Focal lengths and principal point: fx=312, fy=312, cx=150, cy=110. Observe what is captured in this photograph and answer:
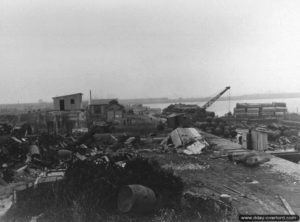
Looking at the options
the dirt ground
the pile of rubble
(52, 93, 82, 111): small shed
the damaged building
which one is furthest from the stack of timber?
the dirt ground

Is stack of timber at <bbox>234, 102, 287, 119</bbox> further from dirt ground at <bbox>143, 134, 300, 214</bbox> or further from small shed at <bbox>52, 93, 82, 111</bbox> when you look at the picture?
dirt ground at <bbox>143, 134, 300, 214</bbox>

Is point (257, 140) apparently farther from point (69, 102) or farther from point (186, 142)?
point (69, 102)

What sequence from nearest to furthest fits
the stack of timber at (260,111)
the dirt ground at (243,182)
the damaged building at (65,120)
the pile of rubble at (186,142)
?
the dirt ground at (243,182)
the pile of rubble at (186,142)
the damaged building at (65,120)
the stack of timber at (260,111)

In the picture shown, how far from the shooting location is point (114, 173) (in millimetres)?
7539

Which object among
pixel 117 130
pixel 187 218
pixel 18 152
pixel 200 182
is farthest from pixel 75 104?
pixel 187 218

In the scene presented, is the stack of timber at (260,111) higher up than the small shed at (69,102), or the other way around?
the small shed at (69,102)

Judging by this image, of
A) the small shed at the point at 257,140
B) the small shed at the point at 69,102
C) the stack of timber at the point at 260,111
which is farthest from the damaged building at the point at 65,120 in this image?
the stack of timber at the point at 260,111

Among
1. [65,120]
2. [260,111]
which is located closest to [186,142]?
[65,120]

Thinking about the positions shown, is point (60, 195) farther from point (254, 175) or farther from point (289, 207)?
point (254, 175)

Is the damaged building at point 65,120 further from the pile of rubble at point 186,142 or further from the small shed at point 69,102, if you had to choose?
the pile of rubble at point 186,142

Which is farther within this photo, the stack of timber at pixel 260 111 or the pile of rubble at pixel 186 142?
the stack of timber at pixel 260 111

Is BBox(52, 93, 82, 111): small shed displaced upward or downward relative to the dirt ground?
upward

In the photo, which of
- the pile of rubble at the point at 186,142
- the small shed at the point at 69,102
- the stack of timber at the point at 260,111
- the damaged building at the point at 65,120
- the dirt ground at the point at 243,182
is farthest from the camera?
the stack of timber at the point at 260,111

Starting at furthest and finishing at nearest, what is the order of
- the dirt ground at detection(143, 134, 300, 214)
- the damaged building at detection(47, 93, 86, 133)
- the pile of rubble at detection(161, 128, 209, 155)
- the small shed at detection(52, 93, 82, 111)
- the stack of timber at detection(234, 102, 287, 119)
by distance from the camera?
the stack of timber at detection(234, 102, 287, 119) < the small shed at detection(52, 93, 82, 111) < the damaged building at detection(47, 93, 86, 133) < the pile of rubble at detection(161, 128, 209, 155) < the dirt ground at detection(143, 134, 300, 214)
